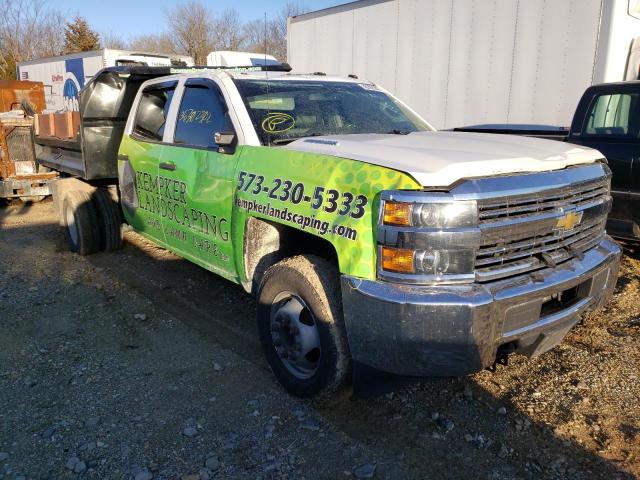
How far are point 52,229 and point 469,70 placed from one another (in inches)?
266

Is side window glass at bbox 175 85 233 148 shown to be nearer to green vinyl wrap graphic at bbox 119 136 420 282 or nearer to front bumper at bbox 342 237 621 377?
green vinyl wrap graphic at bbox 119 136 420 282

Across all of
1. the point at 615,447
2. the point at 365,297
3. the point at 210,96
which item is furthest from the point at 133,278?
the point at 615,447

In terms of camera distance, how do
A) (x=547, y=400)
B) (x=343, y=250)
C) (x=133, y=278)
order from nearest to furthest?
(x=343, y=250), (x=547, y=400), (x=133, y=278)

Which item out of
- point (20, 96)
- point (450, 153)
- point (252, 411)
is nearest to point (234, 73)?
point (450, 153)

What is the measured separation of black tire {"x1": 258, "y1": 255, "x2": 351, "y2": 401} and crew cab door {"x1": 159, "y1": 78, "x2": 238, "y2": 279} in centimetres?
60

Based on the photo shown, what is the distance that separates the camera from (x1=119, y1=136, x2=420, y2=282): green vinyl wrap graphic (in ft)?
8.61

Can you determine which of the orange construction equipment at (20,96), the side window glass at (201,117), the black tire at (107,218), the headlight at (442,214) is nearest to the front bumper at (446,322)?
the headlight at (442,214)

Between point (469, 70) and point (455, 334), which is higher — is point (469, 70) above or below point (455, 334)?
above

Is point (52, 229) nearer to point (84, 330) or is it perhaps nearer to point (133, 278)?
point (133, 278)

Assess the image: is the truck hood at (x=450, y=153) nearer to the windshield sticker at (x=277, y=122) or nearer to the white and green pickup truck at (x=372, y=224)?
the white and green pickup truck at (x=372, y=224)

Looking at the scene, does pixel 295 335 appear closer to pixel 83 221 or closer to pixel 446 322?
pixel 446 322

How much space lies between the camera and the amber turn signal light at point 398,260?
2.47m

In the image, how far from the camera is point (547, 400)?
3168mm

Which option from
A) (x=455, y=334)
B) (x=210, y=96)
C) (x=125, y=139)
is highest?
(x=210, y=96)
